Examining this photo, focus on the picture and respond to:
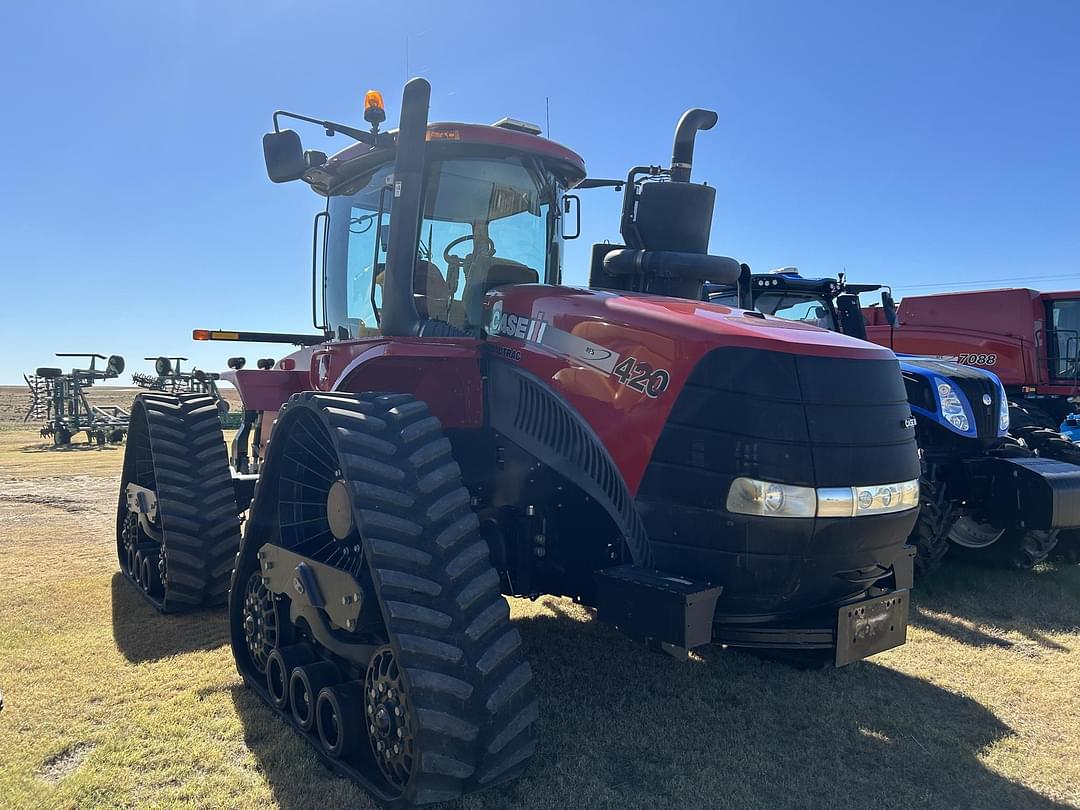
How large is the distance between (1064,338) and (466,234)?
457 inches

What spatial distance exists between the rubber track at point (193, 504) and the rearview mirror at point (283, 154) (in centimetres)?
220

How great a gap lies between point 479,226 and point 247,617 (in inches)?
89.8

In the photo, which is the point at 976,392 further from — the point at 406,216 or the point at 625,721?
the point at 406,216

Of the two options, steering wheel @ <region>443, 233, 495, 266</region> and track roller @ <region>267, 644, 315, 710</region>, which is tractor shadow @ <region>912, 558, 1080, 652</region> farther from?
track roller @ <region>267, 644, 315, 710</region>

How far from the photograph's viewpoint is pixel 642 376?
2.95 meters

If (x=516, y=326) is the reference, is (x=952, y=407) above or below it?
below

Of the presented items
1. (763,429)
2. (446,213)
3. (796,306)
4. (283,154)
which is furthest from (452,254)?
(796,306)

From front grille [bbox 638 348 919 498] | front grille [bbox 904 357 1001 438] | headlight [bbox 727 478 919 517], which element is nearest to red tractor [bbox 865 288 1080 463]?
front grille [bbox 904 357 1001 438]

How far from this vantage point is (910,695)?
3969 millimetres

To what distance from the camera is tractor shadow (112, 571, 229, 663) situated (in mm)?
4418

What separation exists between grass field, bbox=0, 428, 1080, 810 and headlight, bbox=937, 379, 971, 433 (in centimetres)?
135

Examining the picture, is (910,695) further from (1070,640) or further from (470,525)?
(470,525)

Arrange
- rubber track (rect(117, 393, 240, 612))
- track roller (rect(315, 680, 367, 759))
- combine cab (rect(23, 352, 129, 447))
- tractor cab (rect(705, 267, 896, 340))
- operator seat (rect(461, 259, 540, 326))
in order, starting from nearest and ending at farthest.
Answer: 1. track roller (rect(315, 680, 367, 759))
2. operator seat (rect(461, 259, 540, 326))
3. rubber track (rect(117, 393, 240, 612))
4. tractor cab (rect(705, 267, 896, 340))
5. combine cab (rect(23, 352, 129, 447))

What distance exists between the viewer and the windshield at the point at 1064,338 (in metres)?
11.9
